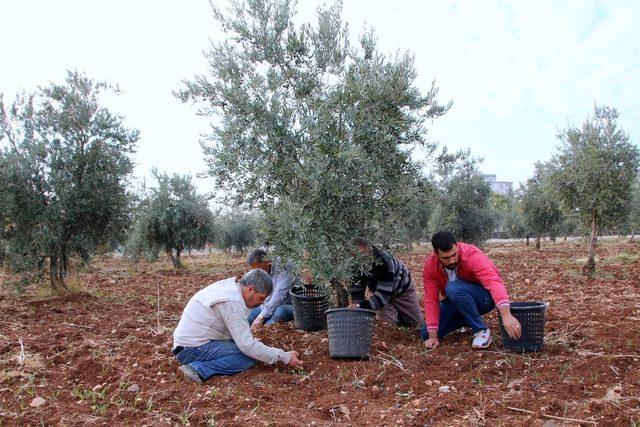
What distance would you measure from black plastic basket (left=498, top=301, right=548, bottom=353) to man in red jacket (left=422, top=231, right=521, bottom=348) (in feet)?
0.76

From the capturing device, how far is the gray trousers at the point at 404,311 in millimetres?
7281

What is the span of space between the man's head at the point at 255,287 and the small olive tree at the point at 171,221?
64.7 ft

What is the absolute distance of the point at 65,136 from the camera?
12.4 m

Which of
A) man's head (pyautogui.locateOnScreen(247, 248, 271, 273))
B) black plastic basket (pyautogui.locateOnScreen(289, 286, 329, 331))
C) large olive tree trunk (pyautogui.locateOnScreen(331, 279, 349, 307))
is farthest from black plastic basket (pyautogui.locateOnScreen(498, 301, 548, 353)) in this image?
man's head (pyautogui.locateOnScreen(247, 248, 271, 273))

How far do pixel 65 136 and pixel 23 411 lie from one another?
371 inches

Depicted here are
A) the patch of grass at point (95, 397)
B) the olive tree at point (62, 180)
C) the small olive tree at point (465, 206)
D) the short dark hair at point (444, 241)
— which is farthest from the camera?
the small olive tree at point (465, 206)

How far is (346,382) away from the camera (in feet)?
16.7

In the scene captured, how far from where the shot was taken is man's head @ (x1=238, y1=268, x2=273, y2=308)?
17.5ft

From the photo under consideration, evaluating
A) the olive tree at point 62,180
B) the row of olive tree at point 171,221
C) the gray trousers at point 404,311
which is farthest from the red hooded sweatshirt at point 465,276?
the row of olive tree at point 171,221

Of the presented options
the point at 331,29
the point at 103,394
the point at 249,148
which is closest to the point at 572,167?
the point at 331,29

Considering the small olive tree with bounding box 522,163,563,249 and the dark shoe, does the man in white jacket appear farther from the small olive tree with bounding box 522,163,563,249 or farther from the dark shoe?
the small olive tree with bounding box 522,163,563,249

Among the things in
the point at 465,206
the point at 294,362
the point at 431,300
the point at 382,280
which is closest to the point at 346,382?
the point at 294,362

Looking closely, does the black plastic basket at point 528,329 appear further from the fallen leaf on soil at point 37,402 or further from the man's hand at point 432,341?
the fallen leaf on soil at point 37,402

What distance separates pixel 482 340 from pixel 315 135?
2968 mm
